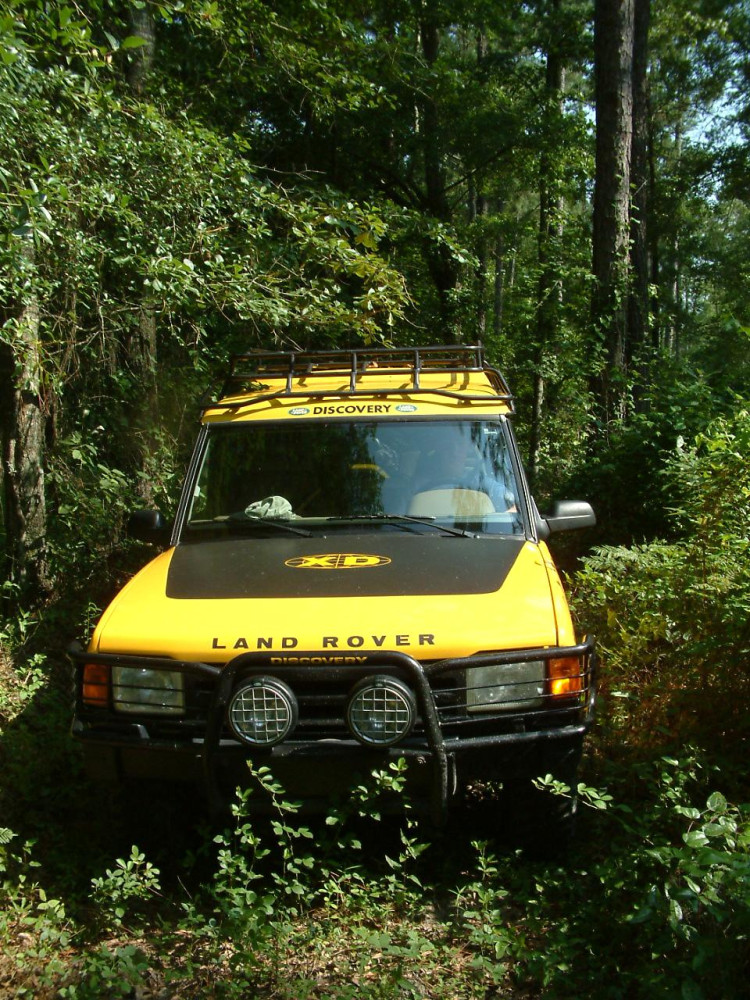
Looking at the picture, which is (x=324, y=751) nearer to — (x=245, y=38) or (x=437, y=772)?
(x=437, y=772)

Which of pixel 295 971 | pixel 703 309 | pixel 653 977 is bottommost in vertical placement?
pixel 295 971

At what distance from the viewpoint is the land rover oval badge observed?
4184 millimetres

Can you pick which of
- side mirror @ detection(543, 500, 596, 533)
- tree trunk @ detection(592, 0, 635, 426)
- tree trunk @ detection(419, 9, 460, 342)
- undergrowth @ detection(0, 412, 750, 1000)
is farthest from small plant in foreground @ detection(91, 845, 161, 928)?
tree trunk @ detection(419, 9, 460, 342)

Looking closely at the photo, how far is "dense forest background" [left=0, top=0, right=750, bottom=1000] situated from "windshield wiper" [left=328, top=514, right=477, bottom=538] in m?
1.39

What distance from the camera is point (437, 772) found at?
11.2 ft


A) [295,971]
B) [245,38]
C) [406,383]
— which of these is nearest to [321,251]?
[406,383]

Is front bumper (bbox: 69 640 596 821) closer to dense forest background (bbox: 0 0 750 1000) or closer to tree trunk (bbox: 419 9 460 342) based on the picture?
dense forest background (bbox: 0 0 750 1000)

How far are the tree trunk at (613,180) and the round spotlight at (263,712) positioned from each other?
8061 millimetres

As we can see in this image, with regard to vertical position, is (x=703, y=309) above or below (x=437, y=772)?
above

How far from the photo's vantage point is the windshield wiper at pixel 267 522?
15.2 feet

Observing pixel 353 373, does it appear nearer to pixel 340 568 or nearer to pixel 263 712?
pixel 340 568

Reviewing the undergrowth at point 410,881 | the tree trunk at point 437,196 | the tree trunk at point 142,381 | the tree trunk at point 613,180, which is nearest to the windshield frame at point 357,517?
the undergrowth at point 410,881

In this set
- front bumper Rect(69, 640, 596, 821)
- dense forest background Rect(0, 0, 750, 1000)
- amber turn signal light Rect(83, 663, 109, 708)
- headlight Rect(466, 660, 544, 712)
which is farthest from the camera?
amber turn signal light Rect(83, 663, 109, 708)

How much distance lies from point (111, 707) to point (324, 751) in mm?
917
